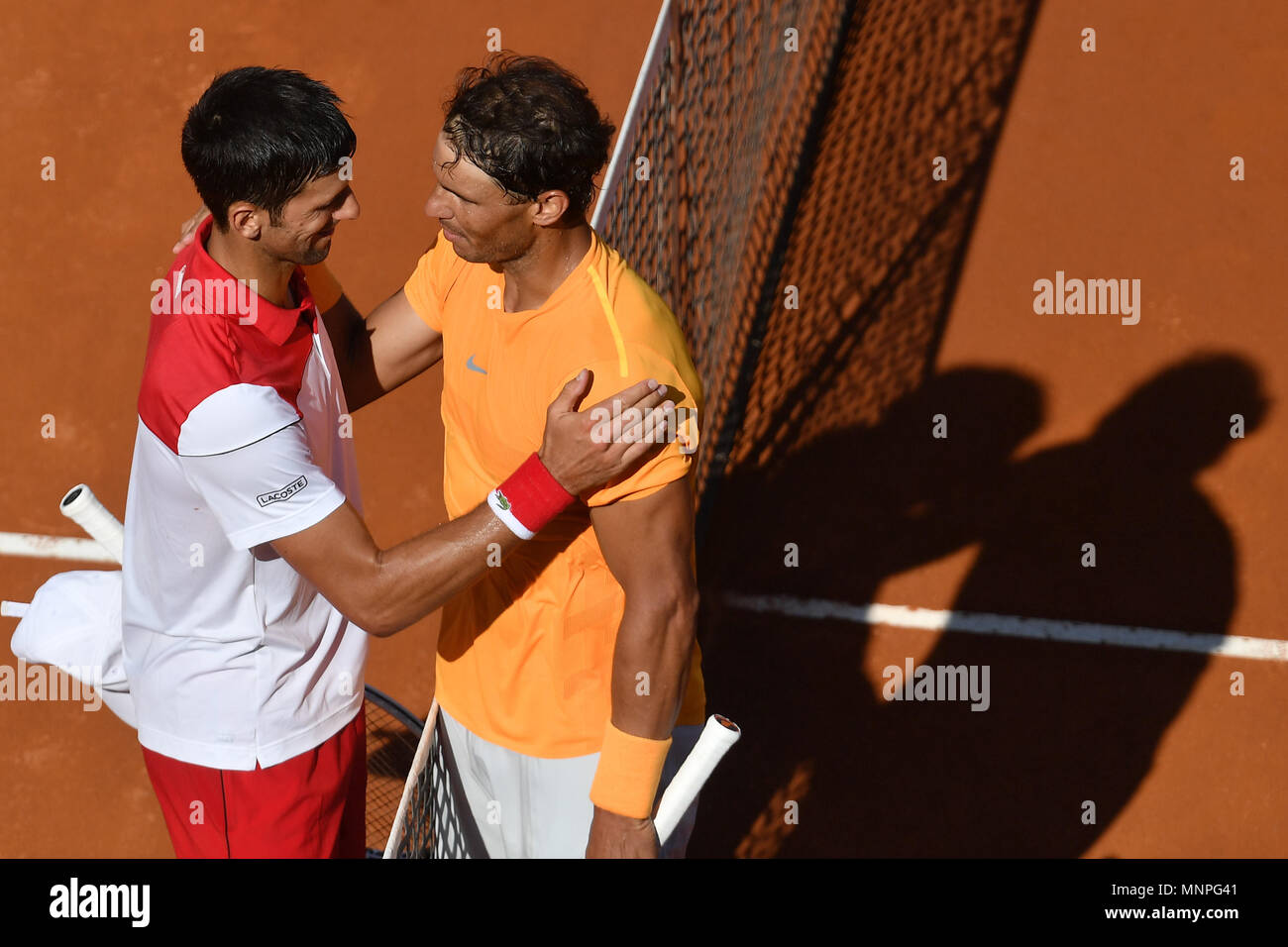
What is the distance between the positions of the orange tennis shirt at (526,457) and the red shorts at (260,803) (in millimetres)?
361

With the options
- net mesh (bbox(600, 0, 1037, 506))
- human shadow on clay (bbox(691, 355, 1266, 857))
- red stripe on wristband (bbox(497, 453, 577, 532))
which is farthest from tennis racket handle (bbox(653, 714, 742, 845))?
net mesh (bbox(600, 0, 1037, 506))

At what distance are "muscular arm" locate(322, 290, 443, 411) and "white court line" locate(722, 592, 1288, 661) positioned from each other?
2145 mm

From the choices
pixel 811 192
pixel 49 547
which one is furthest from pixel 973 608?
pixel 49 547

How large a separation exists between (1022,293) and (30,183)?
17.0 ft

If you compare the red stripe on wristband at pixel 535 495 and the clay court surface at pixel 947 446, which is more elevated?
the red stripe on wristband at pixel 535 495

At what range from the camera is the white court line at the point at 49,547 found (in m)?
5.79

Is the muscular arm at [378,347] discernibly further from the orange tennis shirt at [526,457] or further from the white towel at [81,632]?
the white towel at [81,632]

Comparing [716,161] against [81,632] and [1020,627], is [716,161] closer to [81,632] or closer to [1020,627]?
[1020,627]

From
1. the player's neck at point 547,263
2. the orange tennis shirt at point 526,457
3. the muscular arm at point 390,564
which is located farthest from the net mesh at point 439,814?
the player's neck at point 547,263

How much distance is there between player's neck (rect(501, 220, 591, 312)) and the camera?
10.2 feet

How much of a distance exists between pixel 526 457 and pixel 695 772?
83 centimetres

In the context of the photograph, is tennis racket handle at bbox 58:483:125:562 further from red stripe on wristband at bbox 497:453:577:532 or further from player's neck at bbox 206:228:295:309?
red stripe on wristband at bbox 497:453:577:532
